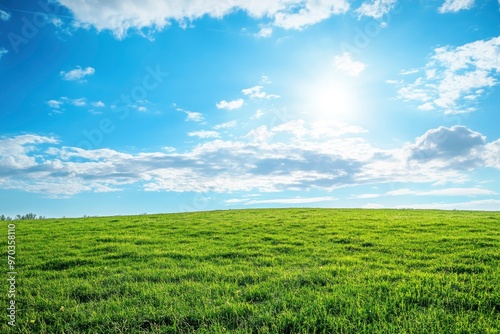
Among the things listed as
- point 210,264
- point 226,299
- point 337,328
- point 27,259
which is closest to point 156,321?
point 226,299

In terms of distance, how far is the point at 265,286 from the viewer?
8180 mm

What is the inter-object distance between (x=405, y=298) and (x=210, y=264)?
6.33 m

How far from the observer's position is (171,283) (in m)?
8.93

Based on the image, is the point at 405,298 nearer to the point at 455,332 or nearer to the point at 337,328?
the point at 455,332

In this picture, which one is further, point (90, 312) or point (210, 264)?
point (210, 264)

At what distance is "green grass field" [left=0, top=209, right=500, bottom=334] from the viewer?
6.18 meters

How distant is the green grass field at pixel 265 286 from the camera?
6180 mm

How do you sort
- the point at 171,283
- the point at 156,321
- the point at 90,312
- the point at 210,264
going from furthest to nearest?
the point at 210,264 → the point at 171,283 → the point at 90,312 → the point at 156,321

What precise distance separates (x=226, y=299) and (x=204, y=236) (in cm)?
1120

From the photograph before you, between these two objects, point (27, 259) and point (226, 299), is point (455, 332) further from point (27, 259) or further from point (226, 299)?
point (27, 259)

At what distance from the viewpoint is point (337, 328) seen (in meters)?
5.76

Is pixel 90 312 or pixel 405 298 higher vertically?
pixel 405 298

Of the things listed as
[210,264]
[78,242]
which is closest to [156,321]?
[210,264]

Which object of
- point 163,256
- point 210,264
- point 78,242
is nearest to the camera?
point 210,264
